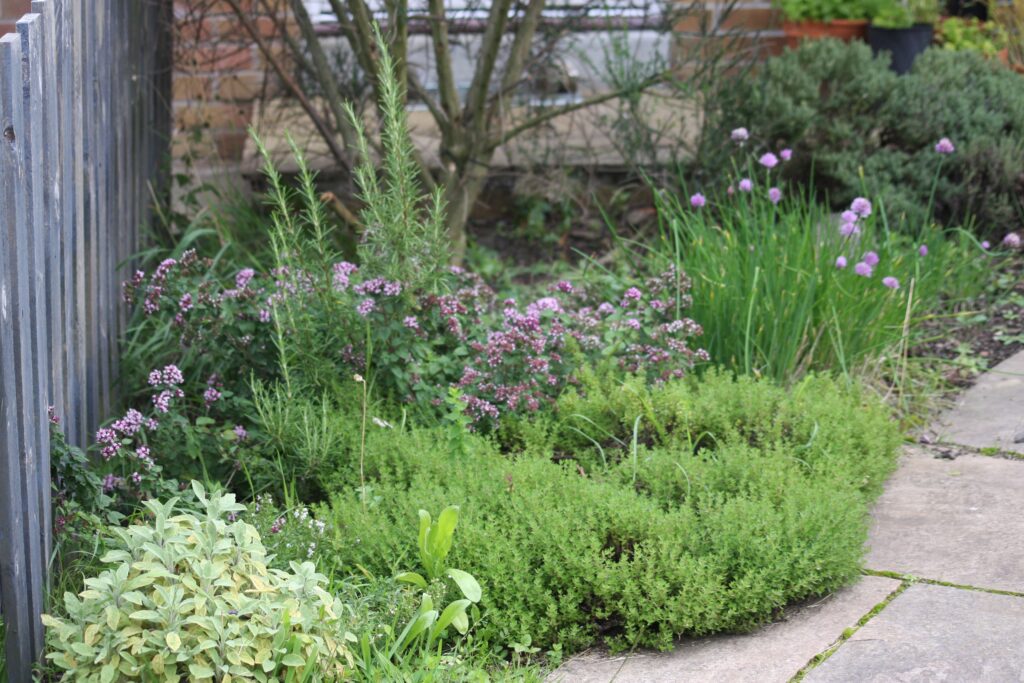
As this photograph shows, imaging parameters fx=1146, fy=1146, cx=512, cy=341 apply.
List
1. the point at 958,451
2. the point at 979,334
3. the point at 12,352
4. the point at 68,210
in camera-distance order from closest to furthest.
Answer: the point at 12,352 < the point at 68,210 < the point at 958,451 < the point at 979,334

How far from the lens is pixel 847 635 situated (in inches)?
105

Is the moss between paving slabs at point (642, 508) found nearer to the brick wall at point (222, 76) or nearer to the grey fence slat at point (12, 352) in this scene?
the grey fence slat at point (12, 352)

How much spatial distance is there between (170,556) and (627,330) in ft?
6.71

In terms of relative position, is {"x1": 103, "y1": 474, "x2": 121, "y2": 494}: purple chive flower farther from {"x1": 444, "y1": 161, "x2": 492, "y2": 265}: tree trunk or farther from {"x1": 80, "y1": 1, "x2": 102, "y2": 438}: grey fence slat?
{"x1": 444, "y1": 161, "x2": 492, "y2": 265}: tree trunk

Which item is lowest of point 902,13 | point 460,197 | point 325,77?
point 460,197

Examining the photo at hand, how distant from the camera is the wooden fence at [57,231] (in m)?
2.35

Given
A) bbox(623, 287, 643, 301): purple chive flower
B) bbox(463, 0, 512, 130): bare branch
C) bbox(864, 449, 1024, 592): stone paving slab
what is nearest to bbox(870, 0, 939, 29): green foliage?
bbox(463, 0, 512, 130): bare branch

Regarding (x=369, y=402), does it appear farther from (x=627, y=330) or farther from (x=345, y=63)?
(x=345, y=63)

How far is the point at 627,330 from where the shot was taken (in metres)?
4.02

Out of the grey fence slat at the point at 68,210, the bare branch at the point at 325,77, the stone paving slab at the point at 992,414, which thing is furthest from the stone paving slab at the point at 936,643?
the bare branch at the point at 325,77

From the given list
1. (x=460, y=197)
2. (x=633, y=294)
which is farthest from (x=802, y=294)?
(x=460, y=197)

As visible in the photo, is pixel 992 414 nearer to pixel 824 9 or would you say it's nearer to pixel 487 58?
pixel 487 58

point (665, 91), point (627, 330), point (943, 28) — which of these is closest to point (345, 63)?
point (665, 91)

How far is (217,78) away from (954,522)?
4.70m
